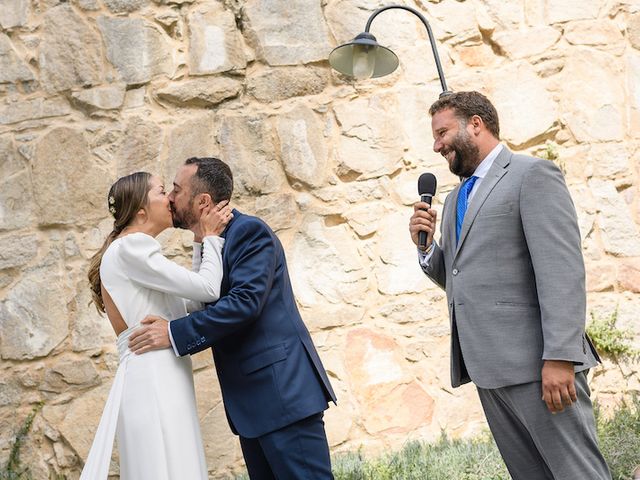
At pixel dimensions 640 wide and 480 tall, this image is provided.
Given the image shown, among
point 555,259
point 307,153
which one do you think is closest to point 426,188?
point 555,259

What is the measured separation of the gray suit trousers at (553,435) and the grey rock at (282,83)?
9.62 ft

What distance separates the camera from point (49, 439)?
16.2 feet

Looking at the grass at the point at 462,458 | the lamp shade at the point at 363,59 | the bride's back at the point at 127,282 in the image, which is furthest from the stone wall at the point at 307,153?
the bride's back at the point at 127,282

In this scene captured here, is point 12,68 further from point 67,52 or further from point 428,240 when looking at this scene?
point 428,240

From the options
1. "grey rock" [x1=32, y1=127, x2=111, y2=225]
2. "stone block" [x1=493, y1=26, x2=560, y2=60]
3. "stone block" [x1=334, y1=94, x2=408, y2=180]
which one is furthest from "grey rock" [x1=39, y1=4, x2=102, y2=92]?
"stone block" [x1=493, y1=26, x2=560, y2=60]

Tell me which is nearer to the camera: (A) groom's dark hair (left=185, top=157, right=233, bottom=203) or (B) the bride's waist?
(B) the bride's waist

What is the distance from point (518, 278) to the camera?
2.90 m

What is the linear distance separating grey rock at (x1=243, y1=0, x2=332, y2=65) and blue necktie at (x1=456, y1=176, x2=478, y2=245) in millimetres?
2416

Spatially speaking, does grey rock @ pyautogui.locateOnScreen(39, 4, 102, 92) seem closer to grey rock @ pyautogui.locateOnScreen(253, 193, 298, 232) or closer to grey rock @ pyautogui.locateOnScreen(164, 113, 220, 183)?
grey rock @ pyautogui.locateOnScreen(164, 113, 220, 183)

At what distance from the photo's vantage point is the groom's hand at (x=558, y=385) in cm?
270

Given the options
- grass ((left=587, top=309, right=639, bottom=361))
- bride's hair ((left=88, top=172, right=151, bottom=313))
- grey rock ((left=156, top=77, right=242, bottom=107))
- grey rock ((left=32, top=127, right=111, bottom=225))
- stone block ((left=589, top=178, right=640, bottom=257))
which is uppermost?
grey rock ((left=156, top=77, right=242, bottom=107))

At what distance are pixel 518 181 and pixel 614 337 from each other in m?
2.64

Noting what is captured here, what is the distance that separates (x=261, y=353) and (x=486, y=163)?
1.17 metres

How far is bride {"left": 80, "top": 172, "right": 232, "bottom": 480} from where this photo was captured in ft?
10.2
